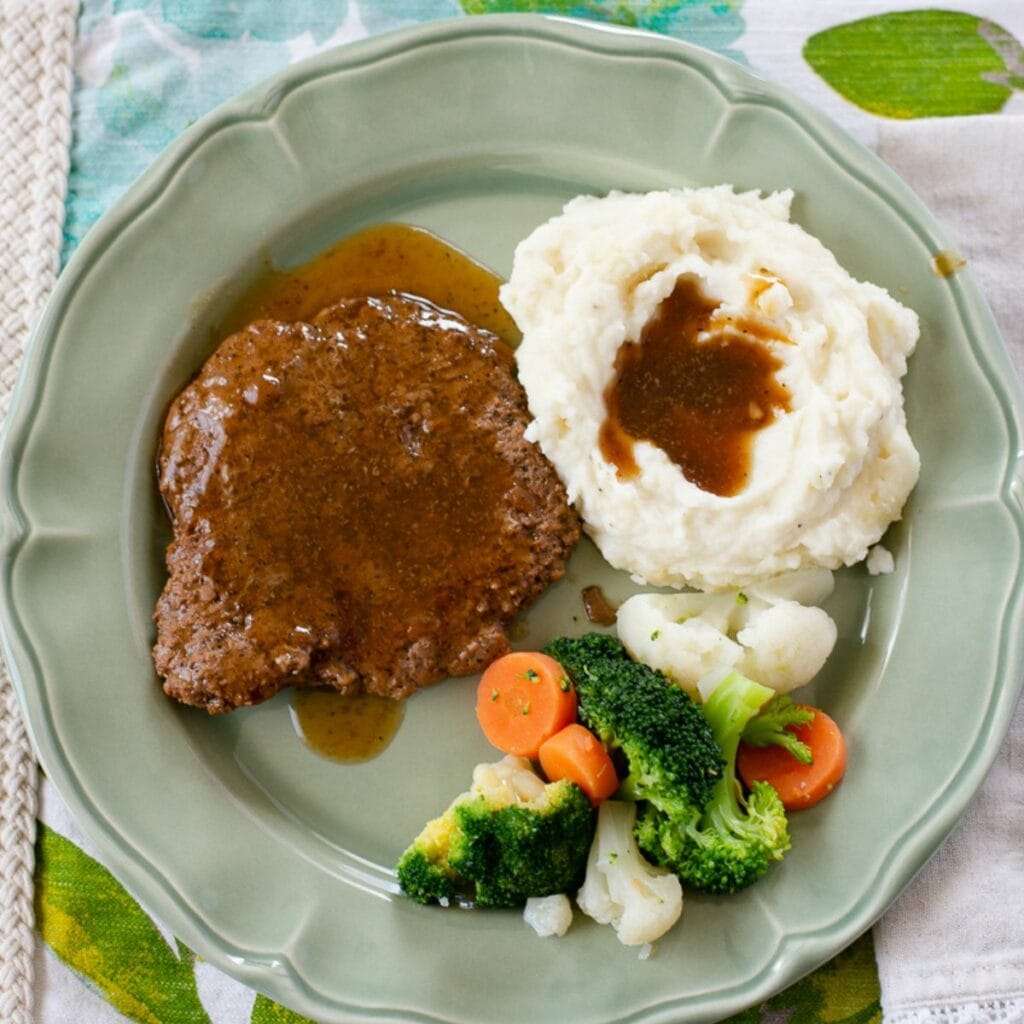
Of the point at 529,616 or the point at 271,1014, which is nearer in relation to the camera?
the point at 271,1014

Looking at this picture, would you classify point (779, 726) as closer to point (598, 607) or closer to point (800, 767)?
point (800, 767)

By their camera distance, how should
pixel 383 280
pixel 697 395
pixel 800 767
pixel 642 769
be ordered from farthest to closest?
pixel 383 280 < pixel 697 395 < pixel 800 767 < pixel 642 769

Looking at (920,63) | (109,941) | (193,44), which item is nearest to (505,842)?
(109,941)

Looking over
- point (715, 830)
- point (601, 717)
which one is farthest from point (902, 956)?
point (601, 717)

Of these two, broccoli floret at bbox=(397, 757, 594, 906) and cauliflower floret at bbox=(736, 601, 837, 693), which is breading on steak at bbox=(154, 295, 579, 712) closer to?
broccoli floret at bbox=(397, 757, 594, 906)

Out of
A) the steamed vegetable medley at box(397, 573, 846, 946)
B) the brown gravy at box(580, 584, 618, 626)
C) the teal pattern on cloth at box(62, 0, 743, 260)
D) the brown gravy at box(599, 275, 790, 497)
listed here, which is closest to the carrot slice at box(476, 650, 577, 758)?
the steamed vegetable medley at box(397, 573, 846, 946)

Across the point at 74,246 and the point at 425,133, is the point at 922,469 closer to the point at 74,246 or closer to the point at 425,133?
the point at 425,133
